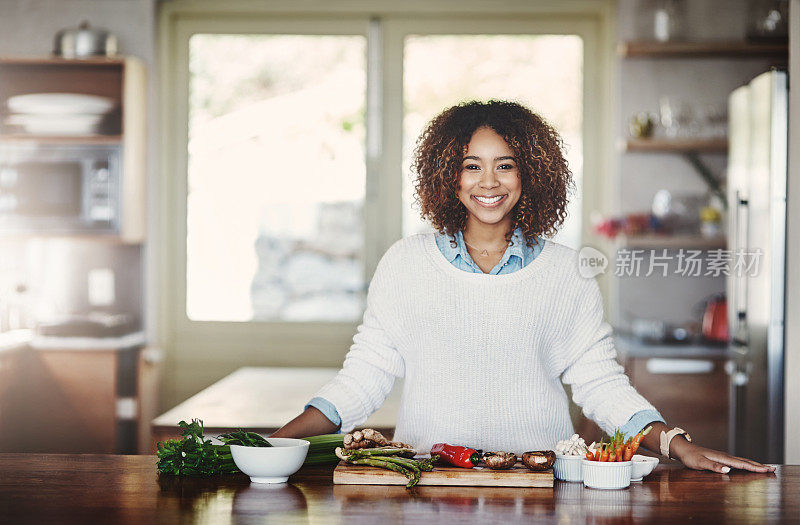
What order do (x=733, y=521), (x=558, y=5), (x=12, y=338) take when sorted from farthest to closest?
(x=558, y=5) < (x=12, y=338) < (x=733, y=521)

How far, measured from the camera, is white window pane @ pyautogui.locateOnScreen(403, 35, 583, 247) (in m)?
4.77

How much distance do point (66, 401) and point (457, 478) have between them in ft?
10.4

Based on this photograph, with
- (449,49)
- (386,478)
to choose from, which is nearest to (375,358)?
(386,478)

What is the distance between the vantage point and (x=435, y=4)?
469 centimetres

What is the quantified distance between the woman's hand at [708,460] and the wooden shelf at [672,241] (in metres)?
2.68

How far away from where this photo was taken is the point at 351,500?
1.56m

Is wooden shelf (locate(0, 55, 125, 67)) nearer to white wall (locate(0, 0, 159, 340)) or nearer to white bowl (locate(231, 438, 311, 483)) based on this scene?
white wall (locate(0, 0, 159, 340))

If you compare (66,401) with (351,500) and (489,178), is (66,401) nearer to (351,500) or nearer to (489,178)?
(489,178)

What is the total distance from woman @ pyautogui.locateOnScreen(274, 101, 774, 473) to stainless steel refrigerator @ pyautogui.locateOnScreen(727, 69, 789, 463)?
164cm

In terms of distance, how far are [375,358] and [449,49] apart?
10.0 ft

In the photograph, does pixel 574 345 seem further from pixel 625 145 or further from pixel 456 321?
pixel 625 145

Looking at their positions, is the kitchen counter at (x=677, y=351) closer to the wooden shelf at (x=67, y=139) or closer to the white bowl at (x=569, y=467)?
the white bowl at (x=569, y=467)

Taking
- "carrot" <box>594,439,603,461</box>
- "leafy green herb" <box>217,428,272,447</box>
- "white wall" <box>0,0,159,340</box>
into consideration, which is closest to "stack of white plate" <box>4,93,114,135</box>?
"white wall" <box>0,0,159,340</box>

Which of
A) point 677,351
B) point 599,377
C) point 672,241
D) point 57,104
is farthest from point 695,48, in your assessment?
point 57,104
